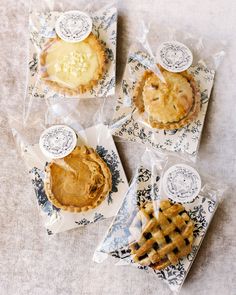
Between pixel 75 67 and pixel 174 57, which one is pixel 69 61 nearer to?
pixel 75 67

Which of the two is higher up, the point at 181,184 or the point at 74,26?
the point at 74,26

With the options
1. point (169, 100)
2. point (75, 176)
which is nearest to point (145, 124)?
point (169, 100)

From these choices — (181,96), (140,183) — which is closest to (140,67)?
(181,96)

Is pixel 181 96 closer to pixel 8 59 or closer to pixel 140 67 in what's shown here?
pixel 140 67

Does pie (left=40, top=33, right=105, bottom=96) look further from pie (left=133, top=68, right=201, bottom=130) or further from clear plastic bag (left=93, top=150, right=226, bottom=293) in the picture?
clear plastic bag (left=93, top=150, right=226, bottom=293)

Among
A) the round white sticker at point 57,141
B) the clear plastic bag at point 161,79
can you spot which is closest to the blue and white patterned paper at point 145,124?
the clear plastic bag at point 161,79

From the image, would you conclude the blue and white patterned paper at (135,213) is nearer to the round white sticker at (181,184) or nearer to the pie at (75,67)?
the round white sticker at (181,184)

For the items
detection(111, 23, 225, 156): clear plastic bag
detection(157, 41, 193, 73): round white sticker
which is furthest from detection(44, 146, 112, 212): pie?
detection(157, 41, 193, 73): round white sticker
